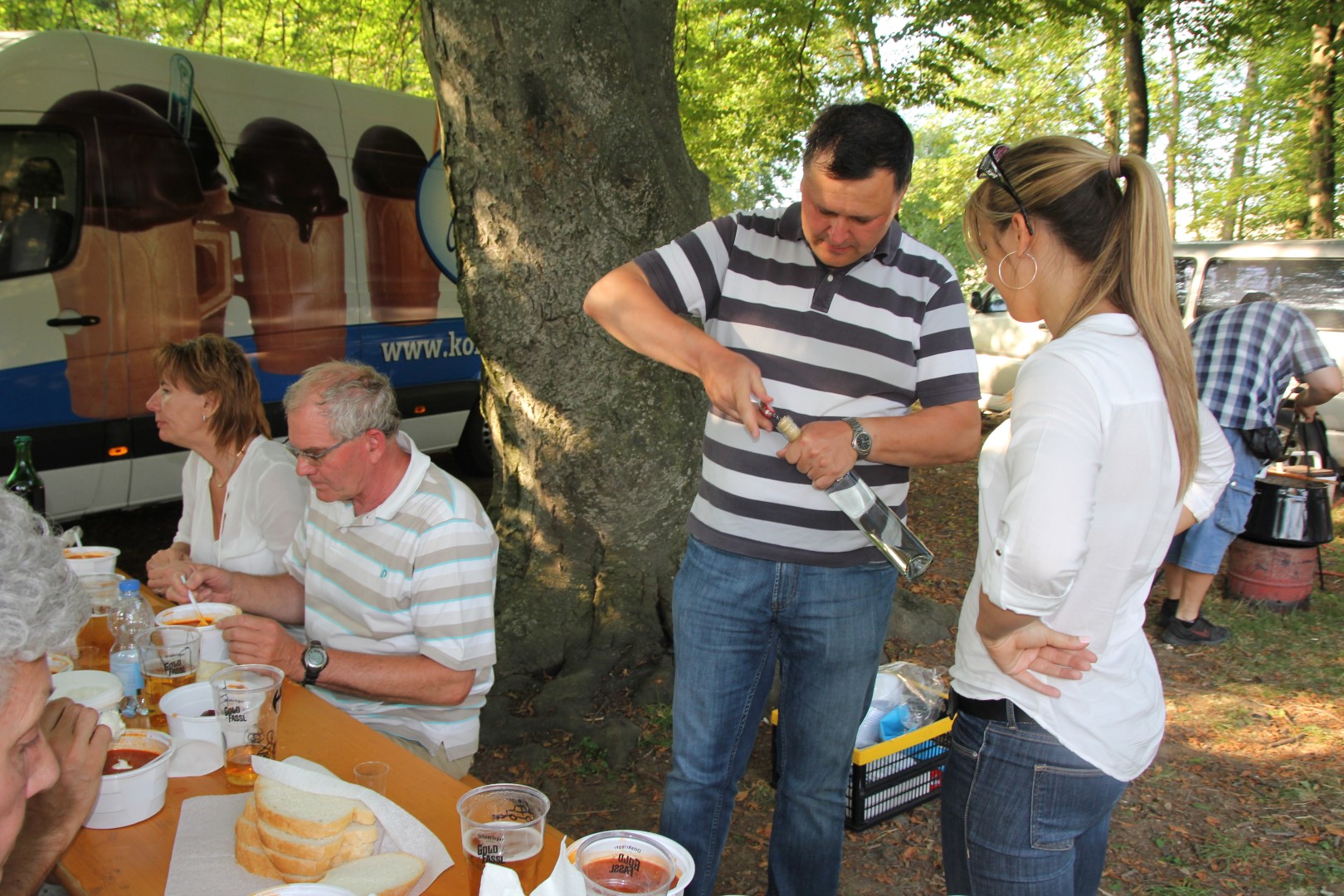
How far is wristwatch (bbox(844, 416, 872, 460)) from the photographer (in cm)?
210

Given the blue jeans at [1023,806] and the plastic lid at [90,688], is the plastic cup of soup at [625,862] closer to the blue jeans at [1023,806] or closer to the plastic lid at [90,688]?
the blue jeans at [1023,806]

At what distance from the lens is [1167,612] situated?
17.9ft

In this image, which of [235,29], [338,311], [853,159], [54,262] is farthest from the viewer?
[235,29]

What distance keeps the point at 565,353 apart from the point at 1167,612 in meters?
3.73

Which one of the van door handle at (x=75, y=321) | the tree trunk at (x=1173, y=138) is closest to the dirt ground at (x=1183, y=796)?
the van door handle at (x=75, y=321)

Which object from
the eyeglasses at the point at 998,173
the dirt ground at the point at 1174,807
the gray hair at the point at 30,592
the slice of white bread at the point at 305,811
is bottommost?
the dirt ground at the point at 1174,807

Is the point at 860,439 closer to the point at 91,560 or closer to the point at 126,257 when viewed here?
the point at 91,560

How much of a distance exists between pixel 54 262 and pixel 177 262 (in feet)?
2.01

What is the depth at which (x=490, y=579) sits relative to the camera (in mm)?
2432

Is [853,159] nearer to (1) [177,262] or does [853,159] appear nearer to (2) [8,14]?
(1) [177,262]

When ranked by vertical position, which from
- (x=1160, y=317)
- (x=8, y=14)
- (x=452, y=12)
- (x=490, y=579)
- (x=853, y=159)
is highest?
(x=8, y=14)

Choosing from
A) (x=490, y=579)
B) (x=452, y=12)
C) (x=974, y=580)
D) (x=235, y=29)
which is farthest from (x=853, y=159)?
(x=235, y=29)

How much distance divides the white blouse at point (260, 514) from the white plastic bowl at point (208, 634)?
0.73 m

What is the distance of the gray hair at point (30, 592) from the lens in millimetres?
1142
